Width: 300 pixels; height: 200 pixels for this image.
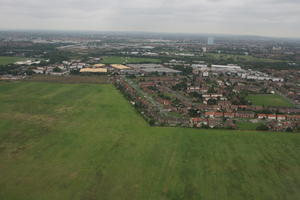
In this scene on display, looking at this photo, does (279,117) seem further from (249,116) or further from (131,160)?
(131,160)

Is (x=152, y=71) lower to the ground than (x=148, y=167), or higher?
higher

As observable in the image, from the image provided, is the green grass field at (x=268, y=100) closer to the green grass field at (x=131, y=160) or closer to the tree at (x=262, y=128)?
the tree at (x=262, y=128)

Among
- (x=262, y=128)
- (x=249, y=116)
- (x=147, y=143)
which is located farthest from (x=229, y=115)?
(x=147, y=143)

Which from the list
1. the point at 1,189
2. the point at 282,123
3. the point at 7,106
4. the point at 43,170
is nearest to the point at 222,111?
the point at 282,123

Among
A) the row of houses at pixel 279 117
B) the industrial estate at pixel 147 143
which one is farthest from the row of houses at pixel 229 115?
the row of houses at pixel 279 117

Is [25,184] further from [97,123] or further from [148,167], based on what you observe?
[97,123]
